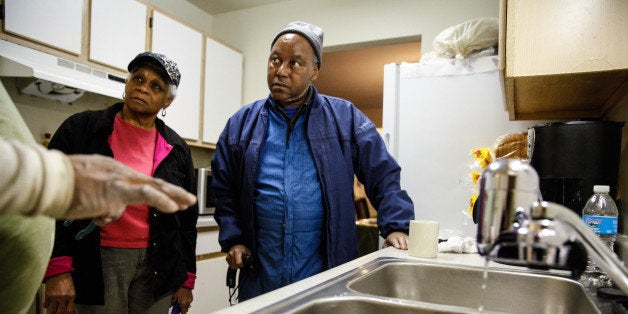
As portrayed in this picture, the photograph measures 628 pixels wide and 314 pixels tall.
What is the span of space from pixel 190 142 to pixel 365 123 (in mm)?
1938

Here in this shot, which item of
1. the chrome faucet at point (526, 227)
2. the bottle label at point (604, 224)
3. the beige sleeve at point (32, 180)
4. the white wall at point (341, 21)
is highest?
the white wall at point (341, 21)

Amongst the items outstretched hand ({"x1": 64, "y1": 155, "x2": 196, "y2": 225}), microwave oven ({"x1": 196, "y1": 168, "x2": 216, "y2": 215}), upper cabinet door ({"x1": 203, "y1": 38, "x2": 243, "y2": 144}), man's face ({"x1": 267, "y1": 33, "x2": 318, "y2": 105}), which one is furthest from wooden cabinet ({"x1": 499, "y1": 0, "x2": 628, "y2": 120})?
upper cabinet door ({"x1": 203, "y1": 38, "x2": 243, "y2": 144})

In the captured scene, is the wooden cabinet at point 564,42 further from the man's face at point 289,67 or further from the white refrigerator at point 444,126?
the white refrigerator at point 444,126

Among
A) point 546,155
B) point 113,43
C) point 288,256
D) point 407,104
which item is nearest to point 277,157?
point 288,256

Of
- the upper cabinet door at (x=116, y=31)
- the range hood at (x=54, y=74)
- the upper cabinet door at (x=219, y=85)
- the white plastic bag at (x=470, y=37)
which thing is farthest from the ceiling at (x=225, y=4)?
the white plastic bag at (x=470, y=37)

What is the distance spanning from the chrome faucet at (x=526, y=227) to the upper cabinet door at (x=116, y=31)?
2459 mm

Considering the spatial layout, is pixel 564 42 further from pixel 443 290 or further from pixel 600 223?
pixel 443 290

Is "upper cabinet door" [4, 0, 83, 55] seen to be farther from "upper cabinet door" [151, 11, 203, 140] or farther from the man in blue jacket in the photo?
the man in blue jacket

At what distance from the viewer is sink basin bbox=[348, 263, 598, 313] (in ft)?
3.00

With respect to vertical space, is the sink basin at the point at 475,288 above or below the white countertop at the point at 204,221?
above

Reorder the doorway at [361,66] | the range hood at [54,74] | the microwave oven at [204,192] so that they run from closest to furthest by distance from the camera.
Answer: the range hood at [54,74] < the microwave oven at [204,192] < the doorway at [361,66]

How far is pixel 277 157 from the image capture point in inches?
54.8

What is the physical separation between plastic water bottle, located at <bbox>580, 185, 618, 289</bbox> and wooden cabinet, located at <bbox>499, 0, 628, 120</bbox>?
305 millimetres

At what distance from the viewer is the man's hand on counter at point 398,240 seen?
4.20ft
